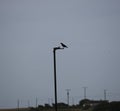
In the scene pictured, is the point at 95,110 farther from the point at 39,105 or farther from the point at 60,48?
the point at 60,48

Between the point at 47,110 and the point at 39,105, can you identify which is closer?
the point at 47,110

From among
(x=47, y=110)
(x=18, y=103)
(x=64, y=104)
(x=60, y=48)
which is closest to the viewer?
(x=60, y=48)

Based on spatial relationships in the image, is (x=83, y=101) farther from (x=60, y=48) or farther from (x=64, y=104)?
(x=60, y=48)

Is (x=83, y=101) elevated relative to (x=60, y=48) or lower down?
lower down

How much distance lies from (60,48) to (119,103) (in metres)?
34.6

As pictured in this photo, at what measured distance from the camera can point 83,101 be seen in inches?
3745

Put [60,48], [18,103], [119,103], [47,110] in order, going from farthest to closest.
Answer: [18,103] → [47,110] → [119,103] → [60,48]

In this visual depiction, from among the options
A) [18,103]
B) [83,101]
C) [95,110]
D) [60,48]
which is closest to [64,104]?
[83,101]

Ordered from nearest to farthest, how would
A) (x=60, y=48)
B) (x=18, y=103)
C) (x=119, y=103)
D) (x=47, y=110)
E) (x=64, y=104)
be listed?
1. (x=60, y=48)
2. (x=119, y=103)
3. (x=47, y=110)
4. (x=18, y=103)
5. (x=64, y=104)

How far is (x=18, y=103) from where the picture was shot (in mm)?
85875

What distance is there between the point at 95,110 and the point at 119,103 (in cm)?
460

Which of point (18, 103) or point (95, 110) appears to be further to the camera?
point (18, 103)

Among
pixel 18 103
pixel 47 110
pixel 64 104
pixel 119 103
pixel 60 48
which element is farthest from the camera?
pixel 64 104

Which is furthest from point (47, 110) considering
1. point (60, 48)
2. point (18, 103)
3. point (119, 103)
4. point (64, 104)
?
point (60, 48)
